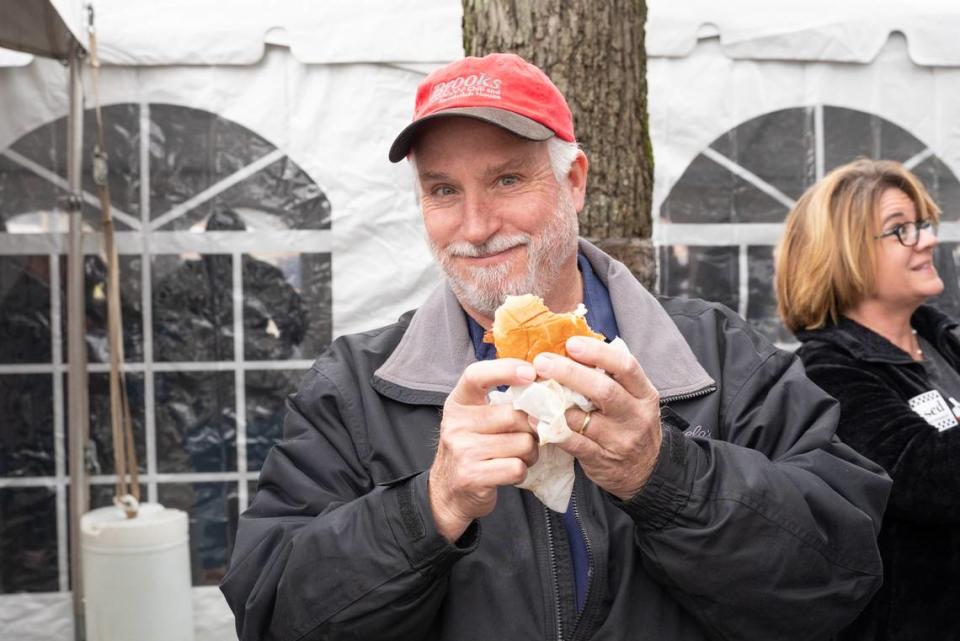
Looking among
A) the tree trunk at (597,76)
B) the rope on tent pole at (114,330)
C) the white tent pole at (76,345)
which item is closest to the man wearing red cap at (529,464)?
the tree trunk at (597,76)

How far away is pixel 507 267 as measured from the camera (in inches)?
67.0

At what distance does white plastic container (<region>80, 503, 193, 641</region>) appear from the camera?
395cm

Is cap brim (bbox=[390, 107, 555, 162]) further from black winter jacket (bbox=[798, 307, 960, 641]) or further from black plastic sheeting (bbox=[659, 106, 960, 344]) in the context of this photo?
black plastic sheeting (bbox=[659, 106, 960, 344])

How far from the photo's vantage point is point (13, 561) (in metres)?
4.30

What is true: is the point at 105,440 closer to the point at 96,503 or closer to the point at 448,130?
the point at 96,503

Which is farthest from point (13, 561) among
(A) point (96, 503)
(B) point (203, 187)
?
(B) point (203, 187)

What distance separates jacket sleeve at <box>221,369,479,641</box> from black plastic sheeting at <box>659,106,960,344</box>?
3129 mm

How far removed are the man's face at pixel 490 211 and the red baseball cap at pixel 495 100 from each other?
0.04 metres

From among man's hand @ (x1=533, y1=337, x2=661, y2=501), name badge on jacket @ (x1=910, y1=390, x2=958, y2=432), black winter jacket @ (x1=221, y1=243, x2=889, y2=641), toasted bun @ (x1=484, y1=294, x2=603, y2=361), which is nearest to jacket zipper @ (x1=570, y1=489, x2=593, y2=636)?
black winter jacket @ (x1=221, y1=243, x2=889, y2=641)

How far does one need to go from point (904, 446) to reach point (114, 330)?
126 inches

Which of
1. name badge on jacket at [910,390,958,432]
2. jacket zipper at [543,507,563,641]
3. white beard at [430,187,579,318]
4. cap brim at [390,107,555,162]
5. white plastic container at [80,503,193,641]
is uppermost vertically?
cap brim at [390,107,555,162]

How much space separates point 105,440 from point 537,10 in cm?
294

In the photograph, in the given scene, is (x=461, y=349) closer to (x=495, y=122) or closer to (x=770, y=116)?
(x=495, y=122)

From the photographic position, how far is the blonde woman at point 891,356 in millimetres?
2344
